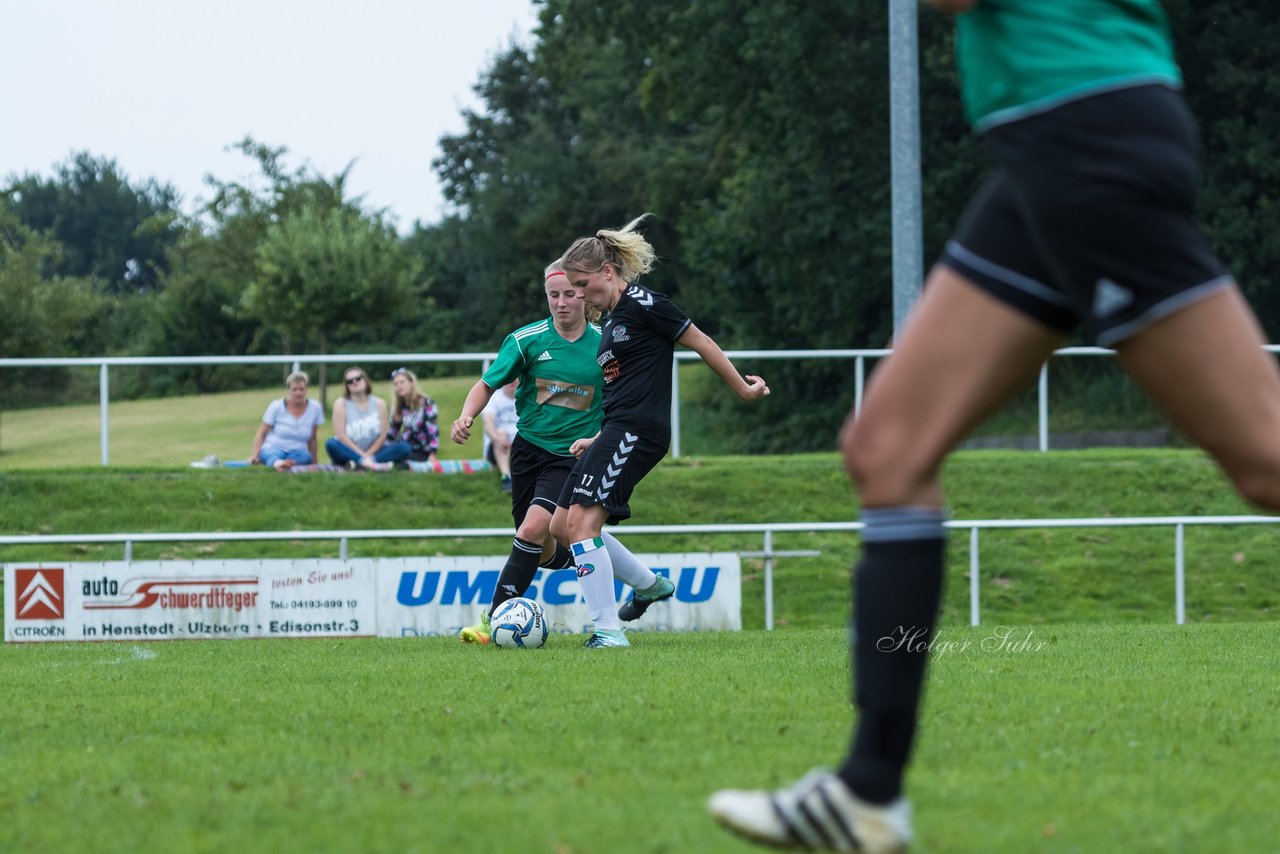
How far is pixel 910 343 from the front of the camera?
3.17 meters

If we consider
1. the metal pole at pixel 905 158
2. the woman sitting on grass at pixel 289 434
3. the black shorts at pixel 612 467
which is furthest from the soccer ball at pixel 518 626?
the woman sitting on grass at pixel 289 434

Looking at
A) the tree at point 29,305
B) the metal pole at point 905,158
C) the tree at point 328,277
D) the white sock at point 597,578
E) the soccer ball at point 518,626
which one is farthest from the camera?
the tree at point 29,305

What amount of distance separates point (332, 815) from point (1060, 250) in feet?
6.62

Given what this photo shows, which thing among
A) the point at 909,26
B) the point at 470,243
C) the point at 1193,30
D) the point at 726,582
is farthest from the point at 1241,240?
the point at 470,243

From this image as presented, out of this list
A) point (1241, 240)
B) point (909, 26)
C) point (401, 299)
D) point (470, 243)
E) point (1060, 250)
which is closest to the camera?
point (1060, 250)

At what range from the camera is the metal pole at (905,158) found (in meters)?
13.5

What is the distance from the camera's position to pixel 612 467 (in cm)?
861

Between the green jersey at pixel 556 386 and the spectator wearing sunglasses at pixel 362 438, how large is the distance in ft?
25.2

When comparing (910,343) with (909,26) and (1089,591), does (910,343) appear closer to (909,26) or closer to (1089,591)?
(909,26)

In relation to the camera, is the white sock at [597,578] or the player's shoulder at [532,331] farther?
the player's shoulder at [532,331]

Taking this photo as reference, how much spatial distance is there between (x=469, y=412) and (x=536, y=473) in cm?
86

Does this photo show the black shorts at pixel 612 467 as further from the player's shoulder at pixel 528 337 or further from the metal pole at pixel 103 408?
the metal pole at pixel 103 408

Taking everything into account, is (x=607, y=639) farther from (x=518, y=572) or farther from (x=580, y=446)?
(x=580, y=446)

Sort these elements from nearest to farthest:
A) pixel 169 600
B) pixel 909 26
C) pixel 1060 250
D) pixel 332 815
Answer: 1. pixel 1060 250
2. pixel 332 815
3. pixel 169 600
4. pixel 909 26
